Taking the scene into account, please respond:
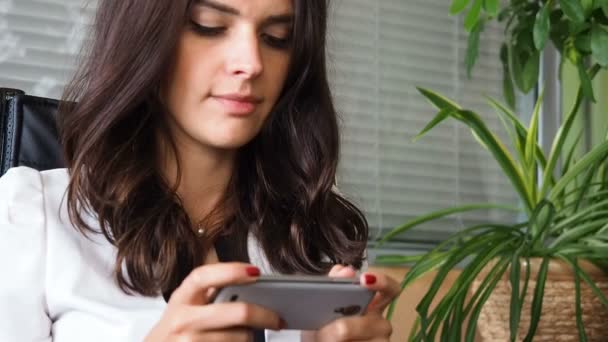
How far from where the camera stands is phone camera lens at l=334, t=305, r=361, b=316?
942mm

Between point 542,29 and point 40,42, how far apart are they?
1238 mm

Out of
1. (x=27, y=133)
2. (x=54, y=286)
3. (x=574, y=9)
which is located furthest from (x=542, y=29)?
(x=54, y=286)

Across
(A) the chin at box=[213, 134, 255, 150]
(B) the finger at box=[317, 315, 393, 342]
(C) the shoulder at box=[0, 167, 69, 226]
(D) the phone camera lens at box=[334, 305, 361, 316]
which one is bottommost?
(B) the finger at box=[317, 315, 393, 342]

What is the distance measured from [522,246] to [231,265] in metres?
1.27

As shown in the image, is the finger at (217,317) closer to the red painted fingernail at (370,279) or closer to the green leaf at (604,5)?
the red painted fingernail at (370,279)

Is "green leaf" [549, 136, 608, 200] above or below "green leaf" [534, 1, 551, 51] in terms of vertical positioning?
below

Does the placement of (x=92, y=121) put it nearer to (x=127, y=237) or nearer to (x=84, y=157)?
(x=84, y=157)

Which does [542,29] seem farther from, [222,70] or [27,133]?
[27,133]

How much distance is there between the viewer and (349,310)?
37.4 inches

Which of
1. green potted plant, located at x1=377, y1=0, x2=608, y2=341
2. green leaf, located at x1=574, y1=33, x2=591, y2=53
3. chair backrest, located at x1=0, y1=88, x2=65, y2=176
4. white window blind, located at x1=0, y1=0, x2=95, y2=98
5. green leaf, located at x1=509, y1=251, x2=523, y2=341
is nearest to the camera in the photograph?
chair backrest, located at x1=0, y1=88, x2=65, y2=176

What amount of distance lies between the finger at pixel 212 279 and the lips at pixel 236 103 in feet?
1.03

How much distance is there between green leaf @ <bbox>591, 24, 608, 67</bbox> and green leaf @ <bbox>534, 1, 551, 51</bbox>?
0.13 m

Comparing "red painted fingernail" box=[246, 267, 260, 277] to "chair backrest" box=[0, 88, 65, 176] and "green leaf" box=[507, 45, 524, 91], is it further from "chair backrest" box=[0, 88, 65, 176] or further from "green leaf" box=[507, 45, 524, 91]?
"green leaf" box=[507, 45, 524, 91]

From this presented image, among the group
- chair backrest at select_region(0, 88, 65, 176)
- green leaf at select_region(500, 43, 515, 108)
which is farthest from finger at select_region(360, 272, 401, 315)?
green leaf at select_region(500, 43, 515, 108)
